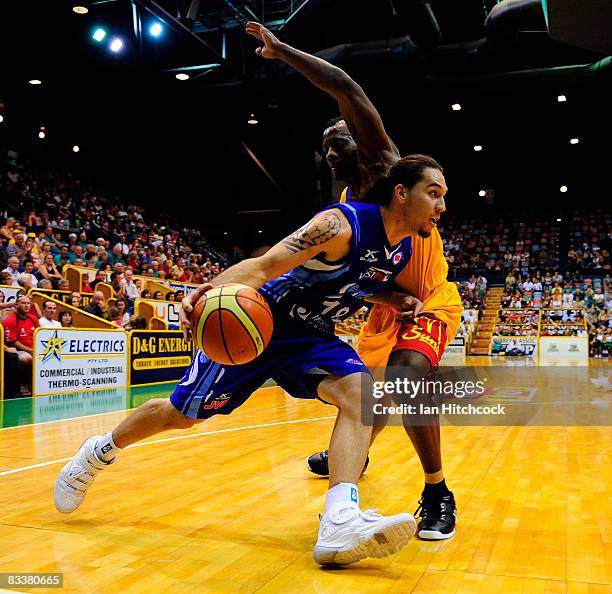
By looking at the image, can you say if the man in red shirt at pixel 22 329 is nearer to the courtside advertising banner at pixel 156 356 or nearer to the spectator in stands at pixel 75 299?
the spectator in stands at pixel 75 299

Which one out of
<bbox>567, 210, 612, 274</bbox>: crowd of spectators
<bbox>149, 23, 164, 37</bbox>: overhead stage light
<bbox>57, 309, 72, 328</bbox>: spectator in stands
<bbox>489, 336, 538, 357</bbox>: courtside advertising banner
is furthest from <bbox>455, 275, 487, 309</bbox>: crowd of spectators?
<bbox>57, 309, 72, 328</bbox>: spectator in stands

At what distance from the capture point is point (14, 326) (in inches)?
300

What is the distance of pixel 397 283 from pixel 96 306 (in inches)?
297

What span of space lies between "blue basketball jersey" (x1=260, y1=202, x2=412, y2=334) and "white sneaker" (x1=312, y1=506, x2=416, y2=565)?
0.74m

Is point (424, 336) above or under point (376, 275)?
under

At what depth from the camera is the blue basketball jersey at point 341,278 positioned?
2.28m

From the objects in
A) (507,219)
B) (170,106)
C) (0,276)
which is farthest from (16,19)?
(507,219)

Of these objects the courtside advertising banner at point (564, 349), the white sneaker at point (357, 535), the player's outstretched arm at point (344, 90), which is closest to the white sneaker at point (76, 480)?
the white sneaker at point (357, 535)

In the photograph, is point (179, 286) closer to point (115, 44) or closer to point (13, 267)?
point (13, 267)

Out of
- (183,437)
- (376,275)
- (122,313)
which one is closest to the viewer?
(376,275)

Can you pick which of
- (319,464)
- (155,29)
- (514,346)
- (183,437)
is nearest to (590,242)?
(514,346)

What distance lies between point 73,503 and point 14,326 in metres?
5.65

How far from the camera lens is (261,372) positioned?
94.3 inches

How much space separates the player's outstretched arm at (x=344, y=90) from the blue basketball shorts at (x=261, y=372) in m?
0.96
